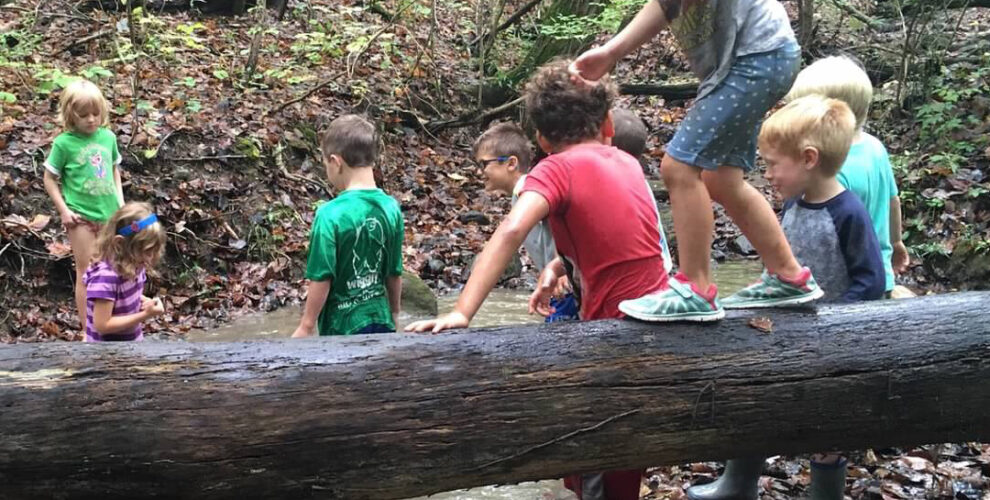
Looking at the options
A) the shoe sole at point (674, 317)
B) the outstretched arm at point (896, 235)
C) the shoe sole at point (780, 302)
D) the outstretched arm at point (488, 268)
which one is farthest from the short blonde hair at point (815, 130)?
the outstretched arm at point (488, 268)

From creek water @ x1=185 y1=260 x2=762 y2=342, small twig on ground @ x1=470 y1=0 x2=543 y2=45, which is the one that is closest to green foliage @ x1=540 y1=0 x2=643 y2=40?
small twig on ground @ x1=470 y1=0 x2=543 y2=45

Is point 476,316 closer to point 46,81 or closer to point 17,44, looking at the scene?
point 46,81

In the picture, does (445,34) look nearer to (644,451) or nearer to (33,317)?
(33,317)

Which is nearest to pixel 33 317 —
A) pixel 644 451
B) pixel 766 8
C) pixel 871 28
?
pixel 644 451

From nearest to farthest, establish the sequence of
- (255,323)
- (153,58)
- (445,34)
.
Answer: (255,323) < (153,58) < (445,34)

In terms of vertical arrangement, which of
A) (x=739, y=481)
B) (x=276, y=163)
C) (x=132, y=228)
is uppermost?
(x=132, y=228)

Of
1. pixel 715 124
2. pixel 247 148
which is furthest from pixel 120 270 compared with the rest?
pixel 247 148

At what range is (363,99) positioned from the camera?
11227 millimetres

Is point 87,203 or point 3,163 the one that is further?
point 3,163

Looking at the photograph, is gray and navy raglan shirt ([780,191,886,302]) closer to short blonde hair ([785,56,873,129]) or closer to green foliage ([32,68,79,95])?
short blonde hair ([785,56,873,129])

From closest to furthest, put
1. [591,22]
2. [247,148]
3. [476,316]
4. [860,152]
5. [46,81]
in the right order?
[860,152] < [476,316] < [46,81] < [247,148] < [591,22]

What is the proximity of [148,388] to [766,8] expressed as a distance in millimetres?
2470

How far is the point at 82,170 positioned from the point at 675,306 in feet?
14.5

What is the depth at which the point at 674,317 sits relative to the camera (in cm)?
289
